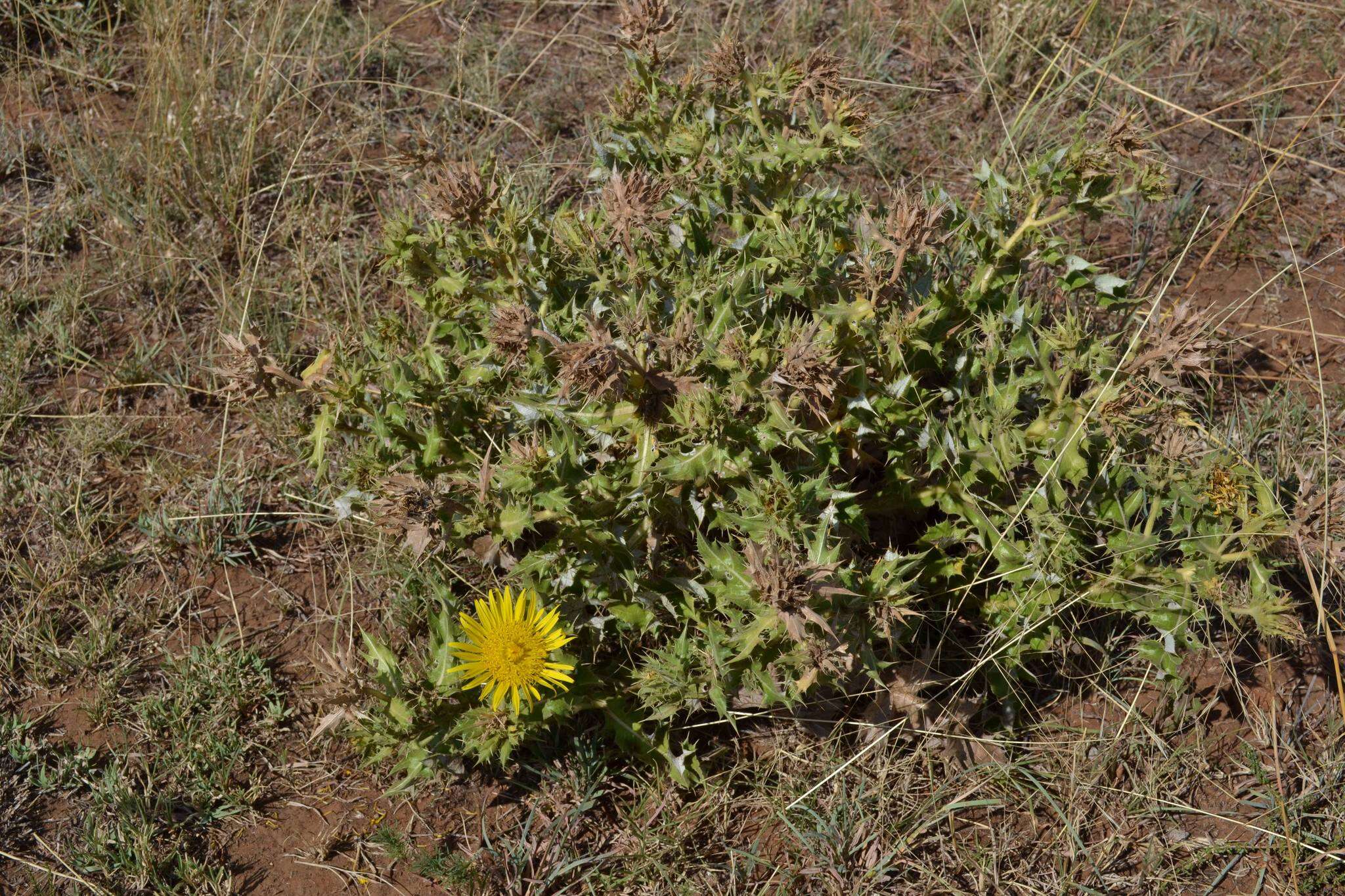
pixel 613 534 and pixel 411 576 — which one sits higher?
pixel 613 534

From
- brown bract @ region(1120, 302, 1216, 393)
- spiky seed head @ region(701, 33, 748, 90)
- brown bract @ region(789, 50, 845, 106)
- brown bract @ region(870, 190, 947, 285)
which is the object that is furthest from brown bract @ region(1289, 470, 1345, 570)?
spiky seed head @ region(701, 33, 748, 90)

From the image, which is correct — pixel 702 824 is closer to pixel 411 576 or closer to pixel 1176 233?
pixel 411 576

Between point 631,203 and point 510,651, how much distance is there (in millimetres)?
1029

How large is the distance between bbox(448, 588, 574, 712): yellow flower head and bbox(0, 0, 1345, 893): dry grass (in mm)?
429

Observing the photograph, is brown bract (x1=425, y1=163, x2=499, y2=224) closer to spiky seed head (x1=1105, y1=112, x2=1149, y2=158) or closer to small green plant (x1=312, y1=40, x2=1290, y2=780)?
small green plant (x1=312, y1=40, x2=1290, y2=780)

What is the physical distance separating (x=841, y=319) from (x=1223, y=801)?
159 centimetres

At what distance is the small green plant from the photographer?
2336mm

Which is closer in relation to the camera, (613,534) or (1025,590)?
(613,534)

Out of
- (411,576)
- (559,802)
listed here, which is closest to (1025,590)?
(559,802)

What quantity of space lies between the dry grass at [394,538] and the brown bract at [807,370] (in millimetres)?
961

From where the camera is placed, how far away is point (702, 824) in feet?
8.86

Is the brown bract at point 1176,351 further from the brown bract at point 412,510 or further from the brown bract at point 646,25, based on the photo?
the brown bract at point 412,510

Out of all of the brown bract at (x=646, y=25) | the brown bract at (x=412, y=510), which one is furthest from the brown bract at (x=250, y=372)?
the brown bract at (x=646, y=25)

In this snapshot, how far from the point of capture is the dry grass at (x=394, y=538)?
2.66 meters
